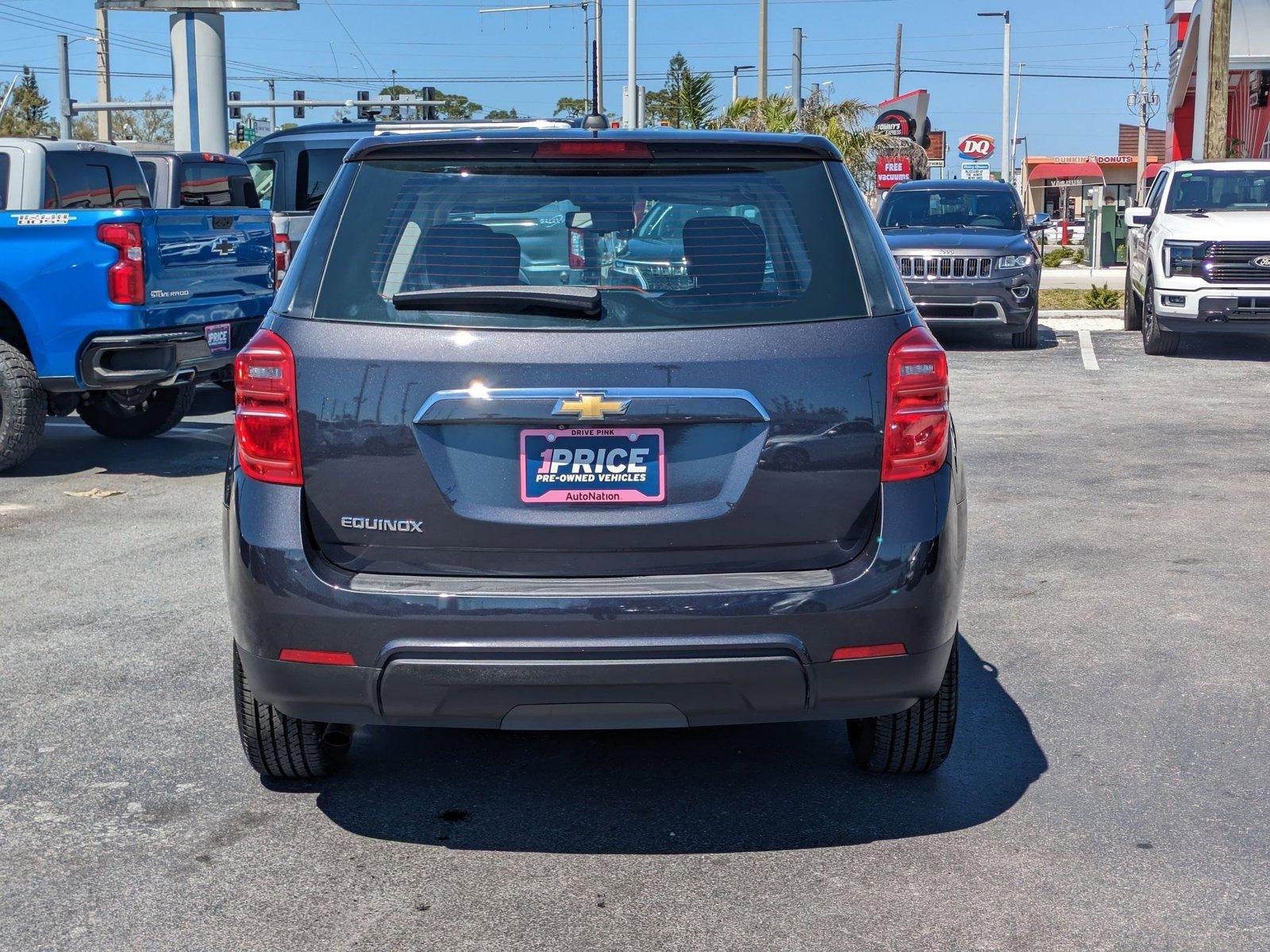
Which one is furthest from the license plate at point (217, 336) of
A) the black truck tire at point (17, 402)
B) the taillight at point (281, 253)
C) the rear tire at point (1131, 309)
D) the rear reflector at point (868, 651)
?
the rear tire at point (1131, 309)

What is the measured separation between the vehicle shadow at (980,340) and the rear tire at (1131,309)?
822 mm

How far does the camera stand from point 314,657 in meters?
3.53

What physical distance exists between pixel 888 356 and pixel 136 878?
218cm

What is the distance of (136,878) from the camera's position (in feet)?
12.1

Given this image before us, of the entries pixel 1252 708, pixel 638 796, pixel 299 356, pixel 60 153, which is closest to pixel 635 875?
pixel 638 796

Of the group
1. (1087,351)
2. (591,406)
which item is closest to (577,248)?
(591,406)

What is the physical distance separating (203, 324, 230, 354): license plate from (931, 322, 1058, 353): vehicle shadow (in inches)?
347

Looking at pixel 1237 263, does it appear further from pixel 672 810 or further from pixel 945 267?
pixel 672 810

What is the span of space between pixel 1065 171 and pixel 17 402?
256 feet

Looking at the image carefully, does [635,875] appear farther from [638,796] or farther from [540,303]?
[540,303]

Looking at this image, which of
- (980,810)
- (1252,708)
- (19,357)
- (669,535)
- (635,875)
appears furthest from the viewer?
(19,357)

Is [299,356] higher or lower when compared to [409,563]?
higher

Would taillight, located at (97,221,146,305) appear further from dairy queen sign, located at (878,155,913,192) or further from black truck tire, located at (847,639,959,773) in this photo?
dairy queen sign, located at (878,155,913,192)

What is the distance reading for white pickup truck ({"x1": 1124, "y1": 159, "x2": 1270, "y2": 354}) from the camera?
46.7 ft
